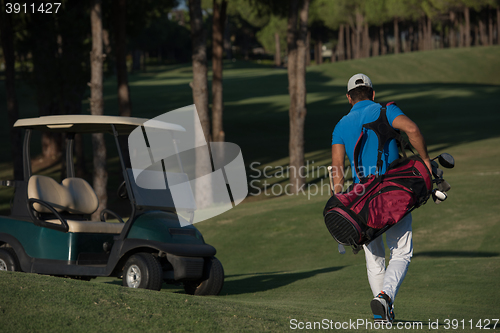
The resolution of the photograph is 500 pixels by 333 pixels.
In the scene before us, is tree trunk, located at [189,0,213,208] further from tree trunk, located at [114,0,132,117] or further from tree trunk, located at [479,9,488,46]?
tree trunk, located at [479,9,488,46]

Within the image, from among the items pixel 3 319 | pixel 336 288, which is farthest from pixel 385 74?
pixel 3 319

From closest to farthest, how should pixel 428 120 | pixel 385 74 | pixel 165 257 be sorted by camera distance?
pixel 165 257 < pixel 428 120 < pixel 385 74

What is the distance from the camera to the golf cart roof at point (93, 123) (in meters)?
6.81

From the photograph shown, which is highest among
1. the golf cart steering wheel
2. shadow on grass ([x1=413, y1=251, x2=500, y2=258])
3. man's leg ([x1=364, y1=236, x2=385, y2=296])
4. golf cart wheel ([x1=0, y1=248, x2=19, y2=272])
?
the golf cart steering wheel

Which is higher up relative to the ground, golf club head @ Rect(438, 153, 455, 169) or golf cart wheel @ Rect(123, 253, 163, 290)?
golf club head @ Rect(438, 153, 455, 169)

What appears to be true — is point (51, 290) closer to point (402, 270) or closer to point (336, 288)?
point (402, 270)

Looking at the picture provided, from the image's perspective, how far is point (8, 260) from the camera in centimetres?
692

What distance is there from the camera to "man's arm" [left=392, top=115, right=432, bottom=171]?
4516mm

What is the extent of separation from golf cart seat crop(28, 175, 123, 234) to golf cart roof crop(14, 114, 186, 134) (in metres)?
0.67

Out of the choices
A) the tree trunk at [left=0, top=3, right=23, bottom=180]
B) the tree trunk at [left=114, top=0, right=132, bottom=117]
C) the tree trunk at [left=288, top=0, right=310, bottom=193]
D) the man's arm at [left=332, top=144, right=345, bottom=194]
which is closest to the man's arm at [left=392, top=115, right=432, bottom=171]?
the man's arm at [left=332, top=144, right=345, bottom=194]

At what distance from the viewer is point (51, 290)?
15.8 feet

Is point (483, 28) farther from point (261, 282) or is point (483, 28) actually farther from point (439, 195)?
point (439, 195)

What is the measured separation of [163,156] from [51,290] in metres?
2.52

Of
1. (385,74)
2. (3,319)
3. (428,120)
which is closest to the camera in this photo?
(3,319)
